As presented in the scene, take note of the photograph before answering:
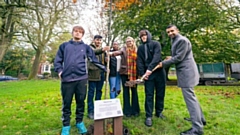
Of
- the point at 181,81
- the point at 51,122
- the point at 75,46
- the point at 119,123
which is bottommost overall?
the point at 51,122

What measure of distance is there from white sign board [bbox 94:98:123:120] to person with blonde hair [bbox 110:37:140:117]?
90 cm

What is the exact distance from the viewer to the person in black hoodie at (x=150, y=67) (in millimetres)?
3042

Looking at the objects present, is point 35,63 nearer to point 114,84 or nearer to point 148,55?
point 114,84

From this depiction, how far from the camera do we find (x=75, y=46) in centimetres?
261

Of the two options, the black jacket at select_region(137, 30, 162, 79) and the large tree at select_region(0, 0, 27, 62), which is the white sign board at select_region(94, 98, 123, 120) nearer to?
the black jacket at select_region(137, 30, 162, 79)

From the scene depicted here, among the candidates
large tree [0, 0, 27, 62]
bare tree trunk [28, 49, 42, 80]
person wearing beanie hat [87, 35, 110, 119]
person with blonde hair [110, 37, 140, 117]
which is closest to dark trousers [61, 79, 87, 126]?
person wearing beanie hat [87, 35, 110, 119]

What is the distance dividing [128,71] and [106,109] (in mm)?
1099

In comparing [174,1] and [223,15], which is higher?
[174,1]

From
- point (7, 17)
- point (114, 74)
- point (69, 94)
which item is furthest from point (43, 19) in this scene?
point (69, 94)

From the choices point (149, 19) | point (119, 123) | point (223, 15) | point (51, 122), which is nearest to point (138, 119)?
point (119, 123)

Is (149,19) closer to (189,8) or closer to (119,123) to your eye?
(189,8)

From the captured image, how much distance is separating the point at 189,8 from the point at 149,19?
251cm

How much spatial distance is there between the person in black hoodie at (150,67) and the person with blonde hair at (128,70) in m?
0.15

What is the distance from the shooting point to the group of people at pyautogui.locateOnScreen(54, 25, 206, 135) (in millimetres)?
2510
